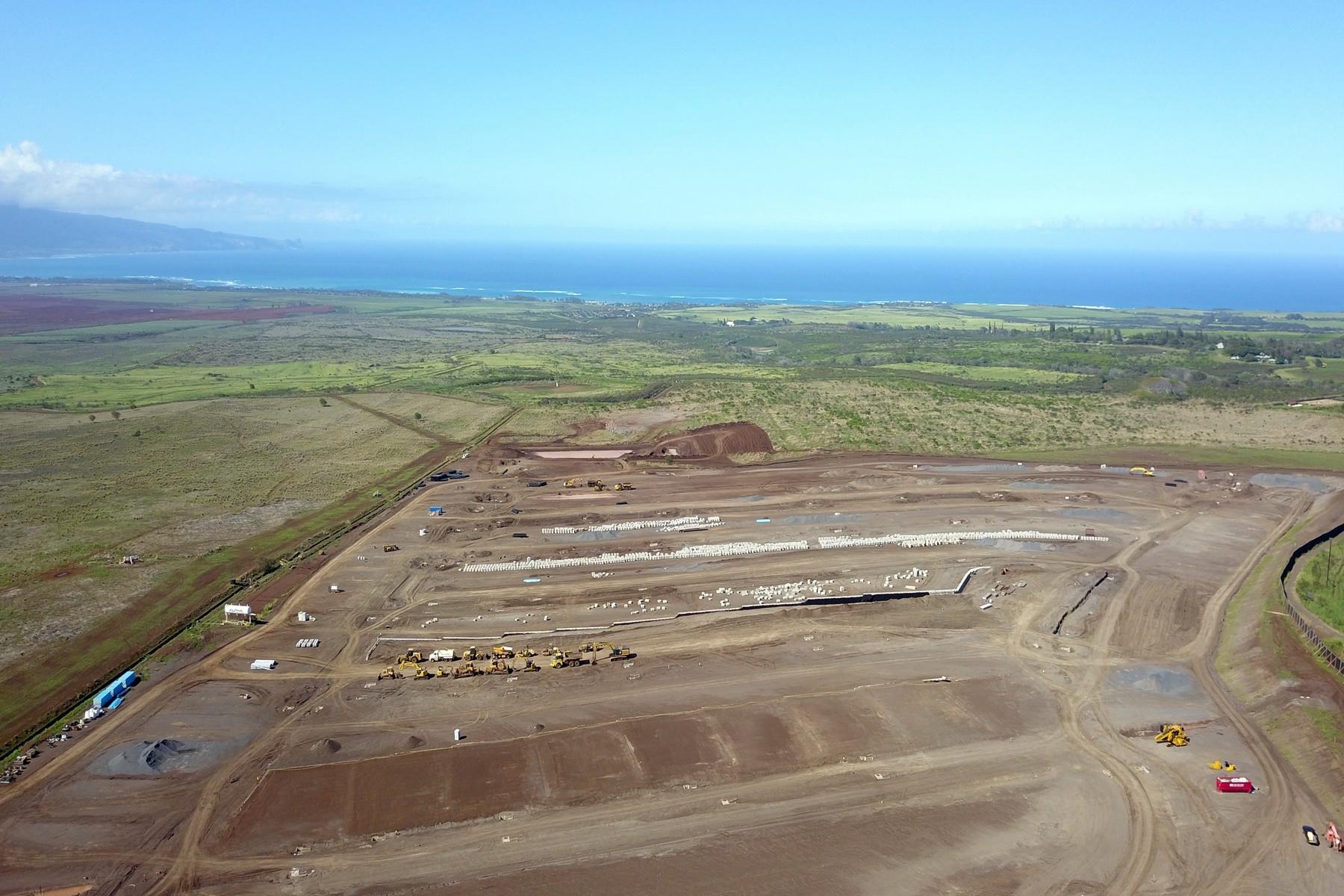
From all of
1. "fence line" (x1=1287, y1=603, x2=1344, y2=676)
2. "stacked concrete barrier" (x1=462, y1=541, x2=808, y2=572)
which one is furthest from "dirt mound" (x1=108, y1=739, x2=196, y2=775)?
"fence line" (x1=1287, y1=603, x2=1344, y2=676)

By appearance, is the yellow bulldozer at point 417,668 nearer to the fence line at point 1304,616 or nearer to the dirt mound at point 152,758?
the dirt mound at point 152,758

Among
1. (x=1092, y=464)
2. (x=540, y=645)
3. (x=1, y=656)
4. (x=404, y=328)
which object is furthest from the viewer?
(x=404, y=328)

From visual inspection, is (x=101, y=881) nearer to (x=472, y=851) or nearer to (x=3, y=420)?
(x=472, y=851)

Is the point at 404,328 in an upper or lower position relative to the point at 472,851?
upper

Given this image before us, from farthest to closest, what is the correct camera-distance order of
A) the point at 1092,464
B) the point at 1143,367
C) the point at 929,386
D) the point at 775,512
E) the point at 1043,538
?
the point at 1143,367, the point at 929,386, the point at 1092,464, the point at 775,512, the point at 1043,538

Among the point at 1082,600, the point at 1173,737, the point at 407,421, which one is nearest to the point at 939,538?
the point at 1082,600

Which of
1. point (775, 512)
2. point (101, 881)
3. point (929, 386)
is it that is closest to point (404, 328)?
point (929, 386)

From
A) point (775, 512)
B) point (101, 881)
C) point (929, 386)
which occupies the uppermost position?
point (929, 386)
